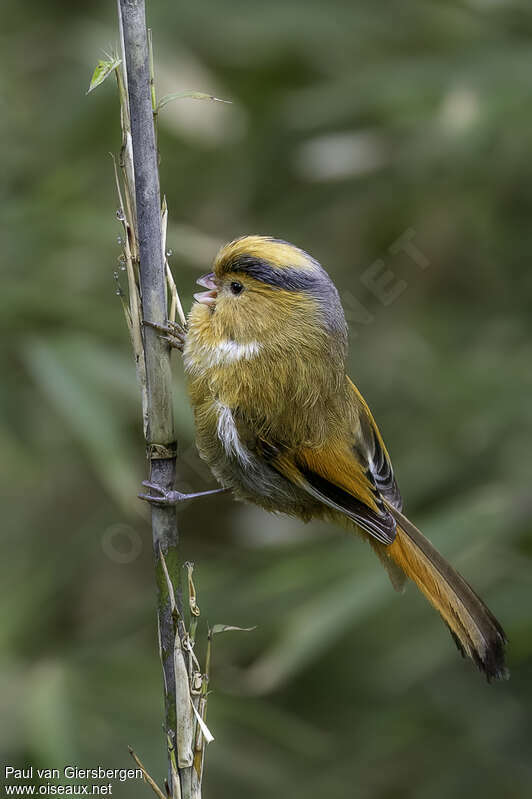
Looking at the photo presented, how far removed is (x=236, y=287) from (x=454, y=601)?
2.56 feet

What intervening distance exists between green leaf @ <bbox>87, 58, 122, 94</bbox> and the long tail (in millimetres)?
1173

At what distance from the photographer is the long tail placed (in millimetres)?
1869

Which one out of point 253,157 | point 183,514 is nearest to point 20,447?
point 183,514

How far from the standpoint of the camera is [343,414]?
2.09 metres

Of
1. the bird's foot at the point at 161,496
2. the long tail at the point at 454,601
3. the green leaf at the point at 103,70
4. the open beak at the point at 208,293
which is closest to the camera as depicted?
the green leaf at the point at 103,70

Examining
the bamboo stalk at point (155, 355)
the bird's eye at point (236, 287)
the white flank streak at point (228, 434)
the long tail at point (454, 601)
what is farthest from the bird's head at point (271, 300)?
the long tail at point (454, 601)

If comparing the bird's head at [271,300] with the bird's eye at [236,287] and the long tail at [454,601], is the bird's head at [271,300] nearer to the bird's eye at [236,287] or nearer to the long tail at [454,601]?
the bird's eye at [236,287]

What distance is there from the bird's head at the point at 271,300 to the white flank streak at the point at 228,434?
0.47 feet

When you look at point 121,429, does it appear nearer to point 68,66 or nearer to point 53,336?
point 53,336

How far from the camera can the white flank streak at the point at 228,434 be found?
6.33ft

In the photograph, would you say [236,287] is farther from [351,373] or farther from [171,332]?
[351,373]

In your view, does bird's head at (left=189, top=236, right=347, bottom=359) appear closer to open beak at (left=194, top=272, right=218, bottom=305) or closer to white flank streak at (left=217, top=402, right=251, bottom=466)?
open beak at (left=194, top=272, right=218, bottom=305)

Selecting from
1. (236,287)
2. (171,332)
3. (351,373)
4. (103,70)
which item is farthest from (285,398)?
(351,373)

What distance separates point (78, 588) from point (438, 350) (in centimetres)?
146
